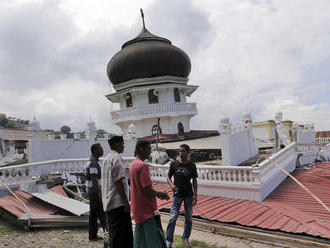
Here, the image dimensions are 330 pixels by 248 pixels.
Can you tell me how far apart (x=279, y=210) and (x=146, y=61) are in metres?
14.1

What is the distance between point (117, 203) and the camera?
2783mm

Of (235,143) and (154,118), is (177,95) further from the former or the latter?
(235,143)

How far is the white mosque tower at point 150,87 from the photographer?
16.6 m

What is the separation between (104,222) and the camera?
396cm

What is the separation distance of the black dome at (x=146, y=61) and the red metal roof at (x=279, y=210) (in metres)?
11.6

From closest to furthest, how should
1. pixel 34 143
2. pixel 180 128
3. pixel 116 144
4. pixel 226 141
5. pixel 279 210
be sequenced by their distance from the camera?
pixel 116 144 < pixel 279 210 < pixel 226 141 < pixel 34 143 < pixel 180 128

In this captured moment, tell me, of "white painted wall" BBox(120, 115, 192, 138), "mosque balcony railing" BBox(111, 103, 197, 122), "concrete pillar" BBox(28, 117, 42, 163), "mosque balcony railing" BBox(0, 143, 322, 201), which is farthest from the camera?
"white painted wall" BBox(120, 115, 192, 138)

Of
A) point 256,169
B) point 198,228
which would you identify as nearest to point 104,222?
point 198,228

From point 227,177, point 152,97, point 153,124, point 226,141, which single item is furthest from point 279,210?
point 152,97

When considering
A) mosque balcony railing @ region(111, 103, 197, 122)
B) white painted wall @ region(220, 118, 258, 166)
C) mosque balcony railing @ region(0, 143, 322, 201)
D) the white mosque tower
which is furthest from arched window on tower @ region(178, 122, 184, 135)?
mosque balcony railing @ region(0, 143, 322, 201)

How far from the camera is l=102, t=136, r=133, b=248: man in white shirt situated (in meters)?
2.76

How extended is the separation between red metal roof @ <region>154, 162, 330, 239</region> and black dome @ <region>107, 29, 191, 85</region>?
38.2 ft

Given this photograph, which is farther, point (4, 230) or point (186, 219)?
point (4, 230)

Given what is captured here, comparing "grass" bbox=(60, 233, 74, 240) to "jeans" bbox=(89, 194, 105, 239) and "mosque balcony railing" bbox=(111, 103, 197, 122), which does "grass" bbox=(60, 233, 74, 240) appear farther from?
"mosque balcony railing" bbox=(111, 103, 197, 122)
